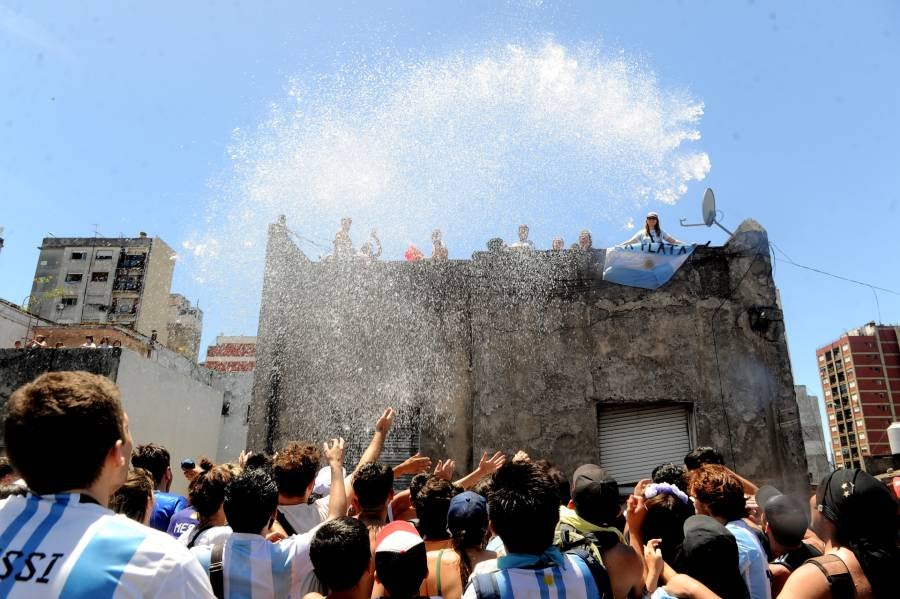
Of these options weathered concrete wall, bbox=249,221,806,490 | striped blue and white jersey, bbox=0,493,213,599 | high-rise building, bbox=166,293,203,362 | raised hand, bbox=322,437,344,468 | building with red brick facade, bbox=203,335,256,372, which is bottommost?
striped blue and white jersey, bbox=0,493,213,599

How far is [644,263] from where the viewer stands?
11.1 m

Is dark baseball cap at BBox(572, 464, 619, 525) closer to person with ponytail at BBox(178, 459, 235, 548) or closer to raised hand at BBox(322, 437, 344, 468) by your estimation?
raised hand at BBox(322, 437, 344, 468)

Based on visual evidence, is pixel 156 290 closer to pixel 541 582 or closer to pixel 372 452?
pixel 372 452

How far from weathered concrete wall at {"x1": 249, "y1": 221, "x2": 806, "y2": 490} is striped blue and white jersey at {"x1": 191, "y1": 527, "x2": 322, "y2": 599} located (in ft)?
25.2

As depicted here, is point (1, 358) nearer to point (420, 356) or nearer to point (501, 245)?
point (420, 356)

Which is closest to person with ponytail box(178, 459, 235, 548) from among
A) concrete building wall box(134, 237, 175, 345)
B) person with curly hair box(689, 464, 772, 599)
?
person with curly hair box(689, 464, 772, 599)

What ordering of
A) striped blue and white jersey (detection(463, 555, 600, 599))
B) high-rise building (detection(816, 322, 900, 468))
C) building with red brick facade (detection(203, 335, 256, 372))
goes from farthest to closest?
1. high-rise building (detection(816, 322, 900, 468))
2. building with red brick facade (detection(203, 335, 256, 372))
3. striped blue and white jersey (detection(463, 555, 600, 599))

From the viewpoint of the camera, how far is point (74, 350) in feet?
52.7

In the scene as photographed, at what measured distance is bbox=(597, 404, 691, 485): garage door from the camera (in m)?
10.5

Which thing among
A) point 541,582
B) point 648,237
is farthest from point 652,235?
point 541,582

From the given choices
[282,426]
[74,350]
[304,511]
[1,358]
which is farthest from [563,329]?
[1,358]

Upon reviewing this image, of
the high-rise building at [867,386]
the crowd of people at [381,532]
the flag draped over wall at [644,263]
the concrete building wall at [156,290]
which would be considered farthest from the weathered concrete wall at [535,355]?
the high-rise building at [867,386]

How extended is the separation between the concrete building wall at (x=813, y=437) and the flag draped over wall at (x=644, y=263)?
18356mm

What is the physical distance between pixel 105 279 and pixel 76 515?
7857cm
